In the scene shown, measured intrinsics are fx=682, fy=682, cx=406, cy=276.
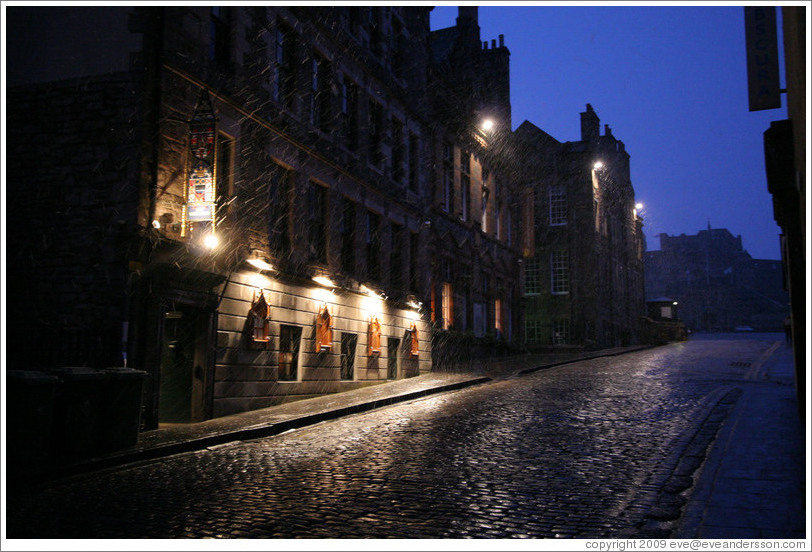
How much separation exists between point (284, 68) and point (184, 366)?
7.86 metres

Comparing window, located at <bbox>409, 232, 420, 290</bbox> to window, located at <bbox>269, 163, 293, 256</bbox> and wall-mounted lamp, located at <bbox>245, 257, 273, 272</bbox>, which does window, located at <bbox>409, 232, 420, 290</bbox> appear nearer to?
window, located at <bbox>269, 163, 293, 256</bbox>

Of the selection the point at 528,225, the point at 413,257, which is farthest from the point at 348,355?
the point at 528,225

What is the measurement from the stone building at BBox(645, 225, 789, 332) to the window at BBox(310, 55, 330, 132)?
7310 cm

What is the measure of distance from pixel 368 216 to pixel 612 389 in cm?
954

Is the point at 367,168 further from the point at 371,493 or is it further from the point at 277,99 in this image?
the point at 371,493

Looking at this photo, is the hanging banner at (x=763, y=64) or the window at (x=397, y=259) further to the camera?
the window at (x=397, y=259)

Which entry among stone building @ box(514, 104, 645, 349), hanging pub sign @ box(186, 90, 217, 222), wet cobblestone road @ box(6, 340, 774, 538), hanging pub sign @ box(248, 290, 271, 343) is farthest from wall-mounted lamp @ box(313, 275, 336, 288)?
stone building @ box(514, 104, 645, 349)

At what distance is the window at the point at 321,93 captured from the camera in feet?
61.5

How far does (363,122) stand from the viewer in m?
21.3

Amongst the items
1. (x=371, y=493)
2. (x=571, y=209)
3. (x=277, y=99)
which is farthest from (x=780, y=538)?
(x=571, y=209)

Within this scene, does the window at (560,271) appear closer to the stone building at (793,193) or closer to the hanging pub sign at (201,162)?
the hanging pub sign at (201,162)

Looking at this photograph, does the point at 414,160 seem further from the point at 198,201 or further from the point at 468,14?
the point at 198,201

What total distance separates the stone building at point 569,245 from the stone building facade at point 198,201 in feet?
82.1

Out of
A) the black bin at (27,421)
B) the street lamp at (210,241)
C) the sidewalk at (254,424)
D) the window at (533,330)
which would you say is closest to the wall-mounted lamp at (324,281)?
the sidewalk at (254,424)
